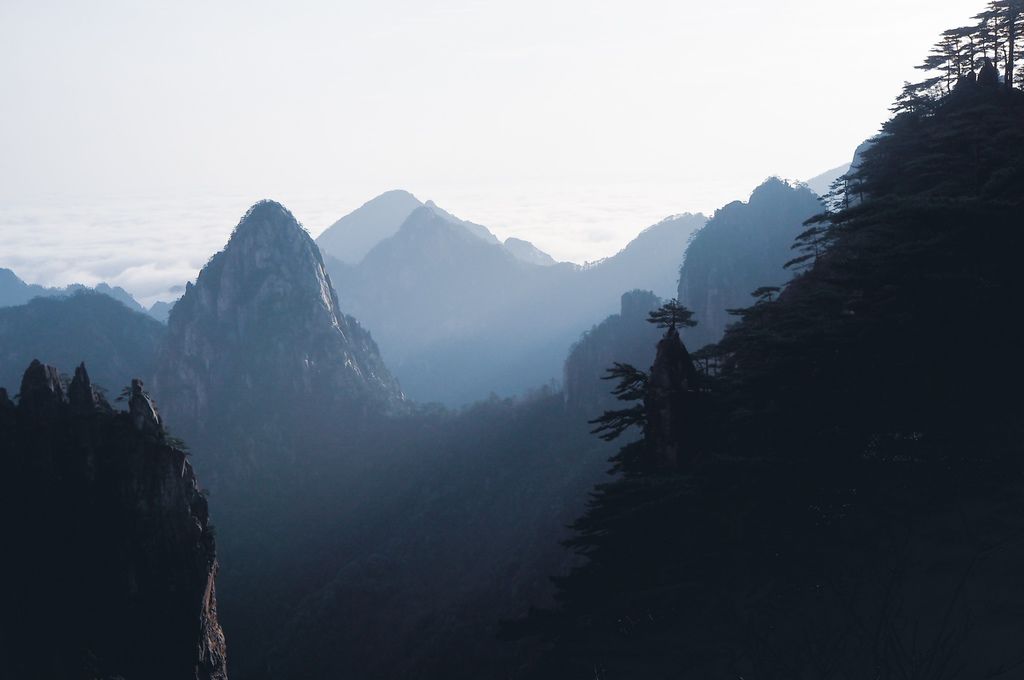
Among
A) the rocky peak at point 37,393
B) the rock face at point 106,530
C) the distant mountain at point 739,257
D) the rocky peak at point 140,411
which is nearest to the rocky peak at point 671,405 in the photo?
the rock face at point 106,530

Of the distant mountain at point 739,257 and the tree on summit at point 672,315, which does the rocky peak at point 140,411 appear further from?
the distant mountain at point 739,257

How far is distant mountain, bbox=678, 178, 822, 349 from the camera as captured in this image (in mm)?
178500

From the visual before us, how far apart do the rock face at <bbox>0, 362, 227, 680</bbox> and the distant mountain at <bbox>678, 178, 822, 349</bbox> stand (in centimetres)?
12626

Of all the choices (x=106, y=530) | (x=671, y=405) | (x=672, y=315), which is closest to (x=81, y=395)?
(x=106, y=530)

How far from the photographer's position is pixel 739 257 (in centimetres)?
18750

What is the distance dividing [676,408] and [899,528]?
28.5ft

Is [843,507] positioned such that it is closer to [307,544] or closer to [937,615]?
[937,615]

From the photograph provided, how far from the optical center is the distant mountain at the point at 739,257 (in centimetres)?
17850

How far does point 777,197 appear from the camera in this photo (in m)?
199

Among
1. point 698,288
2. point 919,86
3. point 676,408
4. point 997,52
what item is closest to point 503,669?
point 676,408

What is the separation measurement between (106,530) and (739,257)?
157 meters

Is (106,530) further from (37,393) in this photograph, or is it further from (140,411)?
(37,393)

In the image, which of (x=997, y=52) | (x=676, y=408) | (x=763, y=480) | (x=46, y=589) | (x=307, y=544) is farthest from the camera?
(x=307, y=544)

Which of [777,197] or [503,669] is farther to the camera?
[777,197]
